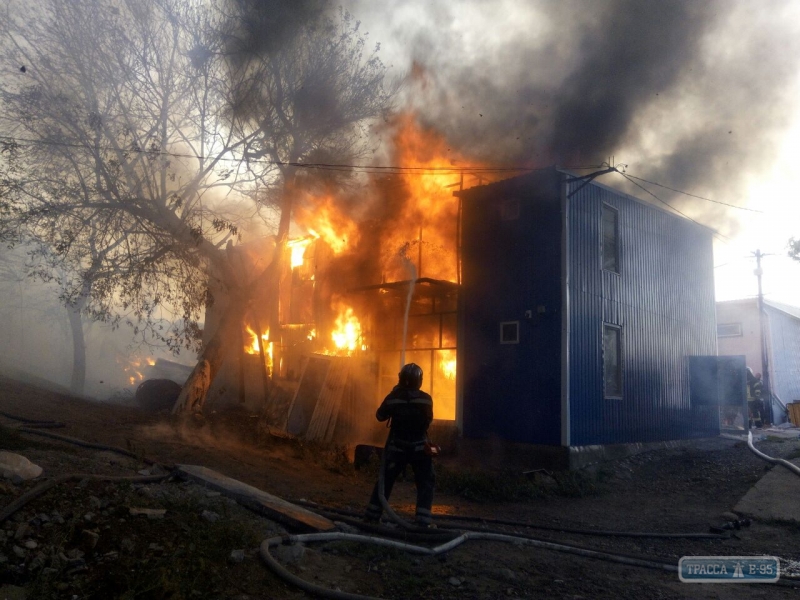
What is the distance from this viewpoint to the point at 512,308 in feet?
42.8

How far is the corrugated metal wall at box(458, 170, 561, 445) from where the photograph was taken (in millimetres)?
12320

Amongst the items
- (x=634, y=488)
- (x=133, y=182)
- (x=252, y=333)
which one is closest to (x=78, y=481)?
(x=634, y=488)

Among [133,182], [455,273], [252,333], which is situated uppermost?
[133,182]

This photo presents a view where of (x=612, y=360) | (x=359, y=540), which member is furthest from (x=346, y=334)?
(x=359, y=540)

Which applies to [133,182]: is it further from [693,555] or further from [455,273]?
[693,555]

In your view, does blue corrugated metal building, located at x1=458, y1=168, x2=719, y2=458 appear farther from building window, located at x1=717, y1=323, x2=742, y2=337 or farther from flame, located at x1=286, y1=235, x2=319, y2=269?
building window, located at x1=717, y1=323, x2=742, y2=337

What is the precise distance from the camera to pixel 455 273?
1489cm

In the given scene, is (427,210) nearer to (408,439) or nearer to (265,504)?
(408,439)

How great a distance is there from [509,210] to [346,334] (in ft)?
18.6

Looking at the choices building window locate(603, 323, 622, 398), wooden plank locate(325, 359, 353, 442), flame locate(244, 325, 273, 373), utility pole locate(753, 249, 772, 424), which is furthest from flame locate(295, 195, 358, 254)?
utility pole locate(753, 249, 772, 424)

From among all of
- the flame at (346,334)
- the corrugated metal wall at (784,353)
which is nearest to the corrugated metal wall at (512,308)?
the flame at (346,334)

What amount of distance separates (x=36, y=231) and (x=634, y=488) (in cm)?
1408

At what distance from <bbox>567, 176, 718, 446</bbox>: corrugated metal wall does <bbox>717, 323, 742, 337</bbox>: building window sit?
12212mm

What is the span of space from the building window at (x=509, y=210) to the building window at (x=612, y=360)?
3.11 metres
